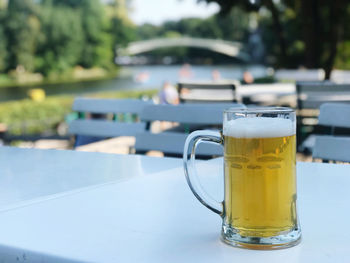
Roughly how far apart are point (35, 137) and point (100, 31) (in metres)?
45.3

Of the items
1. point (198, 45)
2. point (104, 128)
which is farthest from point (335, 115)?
point (198, 45)

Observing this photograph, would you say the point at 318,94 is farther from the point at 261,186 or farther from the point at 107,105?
the point at 261,186

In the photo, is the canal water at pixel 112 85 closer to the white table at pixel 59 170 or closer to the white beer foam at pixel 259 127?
the white table at pixel 59 170

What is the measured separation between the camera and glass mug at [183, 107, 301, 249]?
0.56 m

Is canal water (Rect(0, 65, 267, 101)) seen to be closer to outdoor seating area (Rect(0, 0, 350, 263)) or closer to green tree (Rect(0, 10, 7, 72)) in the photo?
green tree (Rect(0, 10, 7, 72))

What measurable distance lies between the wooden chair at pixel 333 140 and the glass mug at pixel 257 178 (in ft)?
2.42

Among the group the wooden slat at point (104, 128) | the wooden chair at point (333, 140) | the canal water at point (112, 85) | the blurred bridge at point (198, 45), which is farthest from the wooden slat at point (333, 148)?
Result: the blurred bridge at point (198, 45)

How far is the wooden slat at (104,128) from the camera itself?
1.82 m

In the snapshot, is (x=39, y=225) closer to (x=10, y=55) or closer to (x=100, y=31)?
(x=10, y=55)

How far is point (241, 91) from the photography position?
174 inches

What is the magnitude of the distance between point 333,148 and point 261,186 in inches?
31.1

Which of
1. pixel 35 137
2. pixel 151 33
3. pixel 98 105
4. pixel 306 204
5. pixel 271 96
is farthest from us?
pixel 151 33

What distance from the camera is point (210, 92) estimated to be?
323 cm

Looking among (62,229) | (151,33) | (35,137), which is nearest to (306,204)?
(62,229)
